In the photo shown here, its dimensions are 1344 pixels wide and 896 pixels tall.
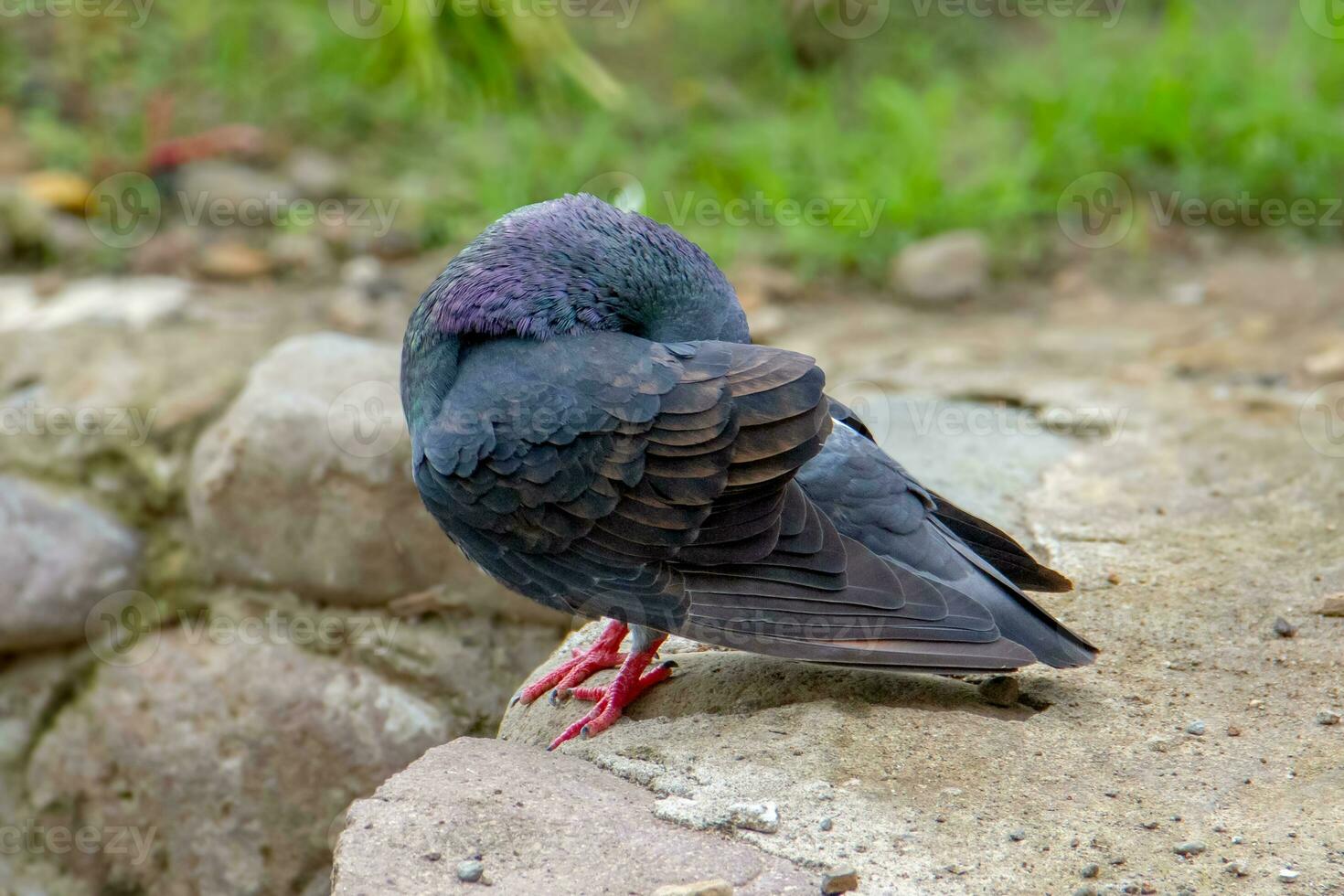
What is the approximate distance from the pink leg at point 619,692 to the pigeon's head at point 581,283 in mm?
693

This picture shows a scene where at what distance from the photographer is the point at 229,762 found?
382 centimetres

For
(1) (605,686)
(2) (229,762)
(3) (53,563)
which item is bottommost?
(2) (229,762)

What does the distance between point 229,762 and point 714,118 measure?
13.5ft

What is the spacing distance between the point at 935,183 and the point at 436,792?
418 centimetres

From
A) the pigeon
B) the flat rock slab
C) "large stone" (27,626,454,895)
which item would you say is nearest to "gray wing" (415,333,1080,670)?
the pigeon

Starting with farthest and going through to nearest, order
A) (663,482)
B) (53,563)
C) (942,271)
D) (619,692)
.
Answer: (942,271), (53,563), (619,692), (663,482)

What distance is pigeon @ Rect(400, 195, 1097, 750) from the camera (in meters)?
2.48

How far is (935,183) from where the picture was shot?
5.74 meters

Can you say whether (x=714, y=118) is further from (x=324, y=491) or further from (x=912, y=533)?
(x=912, y=533)

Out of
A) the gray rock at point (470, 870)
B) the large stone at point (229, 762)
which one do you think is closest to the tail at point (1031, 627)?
the gray rock at point (470, 870)

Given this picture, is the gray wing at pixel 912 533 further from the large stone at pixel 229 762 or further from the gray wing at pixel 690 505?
the large stone at pixel 229 762

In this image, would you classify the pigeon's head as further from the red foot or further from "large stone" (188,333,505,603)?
"large stone" (188,333,505,603)

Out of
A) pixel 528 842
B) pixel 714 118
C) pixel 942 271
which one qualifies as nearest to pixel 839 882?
pixel 528 842

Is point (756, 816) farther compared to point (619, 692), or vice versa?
point (619, 692)
